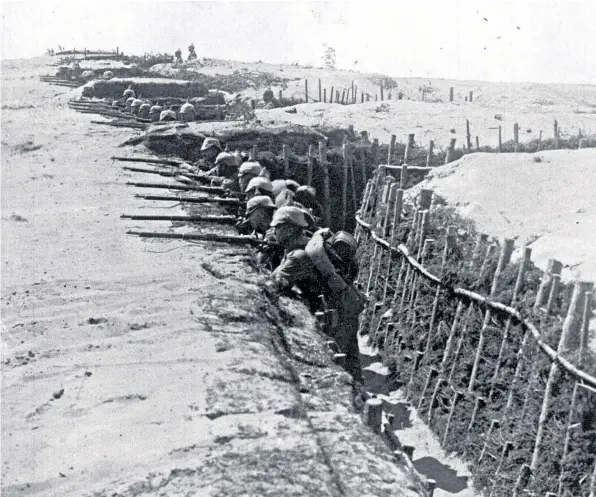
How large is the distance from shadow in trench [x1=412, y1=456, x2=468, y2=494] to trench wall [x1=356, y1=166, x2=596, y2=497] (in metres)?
0.25

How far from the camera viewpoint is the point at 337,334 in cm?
790

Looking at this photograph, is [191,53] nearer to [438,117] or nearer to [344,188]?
[438,117]

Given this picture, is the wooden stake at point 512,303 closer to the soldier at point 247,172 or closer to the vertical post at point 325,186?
the soldier at point 247,172

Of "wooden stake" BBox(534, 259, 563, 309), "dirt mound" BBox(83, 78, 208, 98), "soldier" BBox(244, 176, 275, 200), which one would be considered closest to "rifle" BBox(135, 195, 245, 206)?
"soldier" BBox(244, 176, 275, 200)

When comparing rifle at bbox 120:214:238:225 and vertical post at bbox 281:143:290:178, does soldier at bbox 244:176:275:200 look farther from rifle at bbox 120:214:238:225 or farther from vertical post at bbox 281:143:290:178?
vertical post at bbox 281:143:290:178

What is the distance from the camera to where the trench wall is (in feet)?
22.3

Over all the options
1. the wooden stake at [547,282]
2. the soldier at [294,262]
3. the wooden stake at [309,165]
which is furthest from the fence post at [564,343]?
the wooden stake at [309,165]

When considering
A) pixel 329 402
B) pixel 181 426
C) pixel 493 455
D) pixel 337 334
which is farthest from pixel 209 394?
pixel 493 455

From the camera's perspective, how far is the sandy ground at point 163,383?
394 cm

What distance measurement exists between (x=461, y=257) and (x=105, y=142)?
1096cm

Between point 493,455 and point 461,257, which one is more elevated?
point 461,257

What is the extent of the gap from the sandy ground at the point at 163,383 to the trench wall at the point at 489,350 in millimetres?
2439

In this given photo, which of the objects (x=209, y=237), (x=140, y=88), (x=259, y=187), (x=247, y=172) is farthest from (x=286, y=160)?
(x=140, y=88)

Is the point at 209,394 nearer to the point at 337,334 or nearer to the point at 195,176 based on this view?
the point at 337,334
